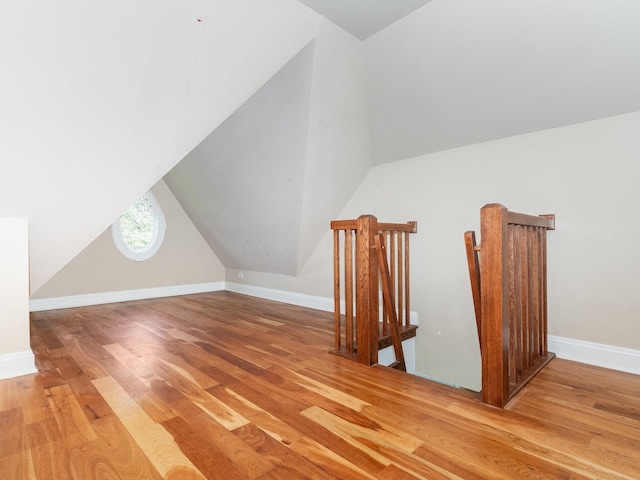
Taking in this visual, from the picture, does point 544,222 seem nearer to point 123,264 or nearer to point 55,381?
point 55,381

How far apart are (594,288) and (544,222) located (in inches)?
21.0

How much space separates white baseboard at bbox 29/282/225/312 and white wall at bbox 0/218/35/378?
2.30 meters

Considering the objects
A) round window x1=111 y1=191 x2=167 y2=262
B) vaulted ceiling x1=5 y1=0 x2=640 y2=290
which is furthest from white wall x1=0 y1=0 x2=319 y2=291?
round window x1=111 y1=191 x2=167 y2=262

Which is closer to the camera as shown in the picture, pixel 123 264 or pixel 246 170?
pixel 246 170

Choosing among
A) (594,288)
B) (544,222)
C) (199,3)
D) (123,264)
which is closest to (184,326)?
(123,264)

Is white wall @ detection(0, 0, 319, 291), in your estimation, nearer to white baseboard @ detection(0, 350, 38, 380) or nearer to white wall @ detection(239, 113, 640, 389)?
white baseboard @ detection(0, 350, 38, 380)

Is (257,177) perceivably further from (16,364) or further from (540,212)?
(540,212)

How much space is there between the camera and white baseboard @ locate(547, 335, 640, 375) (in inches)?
82.1

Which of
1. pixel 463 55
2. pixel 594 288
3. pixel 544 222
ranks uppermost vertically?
pixel 463 55

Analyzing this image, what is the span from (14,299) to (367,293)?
223cm

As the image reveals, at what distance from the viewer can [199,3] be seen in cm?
181

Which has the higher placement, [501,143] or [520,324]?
[501,143]

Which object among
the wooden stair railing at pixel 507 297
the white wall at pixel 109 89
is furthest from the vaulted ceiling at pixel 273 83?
the wooden stair railing at pixel 507 297

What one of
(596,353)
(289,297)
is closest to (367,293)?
(596,353)
